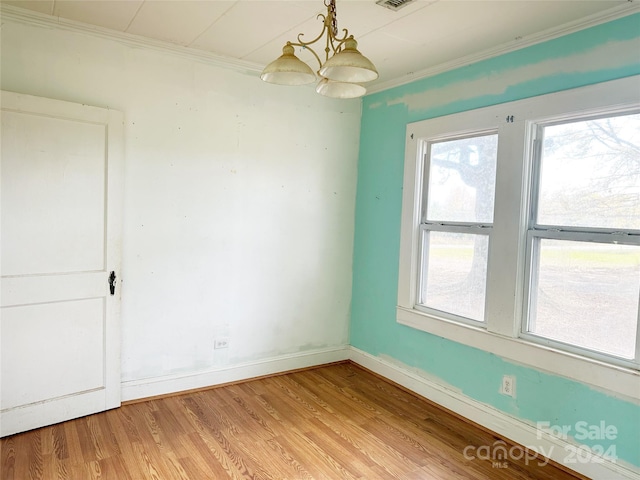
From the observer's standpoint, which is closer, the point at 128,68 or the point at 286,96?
the point at 128,68

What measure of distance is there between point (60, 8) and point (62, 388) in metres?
2.38

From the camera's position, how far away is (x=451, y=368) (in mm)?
3143

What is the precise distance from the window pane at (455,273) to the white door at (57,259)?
7.67 ft

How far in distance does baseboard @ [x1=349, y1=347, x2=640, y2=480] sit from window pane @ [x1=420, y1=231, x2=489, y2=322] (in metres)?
0.61

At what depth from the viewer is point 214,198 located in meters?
3.33

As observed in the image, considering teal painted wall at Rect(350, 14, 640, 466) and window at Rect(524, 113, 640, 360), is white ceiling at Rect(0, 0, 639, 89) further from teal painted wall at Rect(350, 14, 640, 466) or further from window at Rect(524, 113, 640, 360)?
window at Rect(524, 113, 640, 360)

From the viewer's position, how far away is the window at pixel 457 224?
2.98 meters

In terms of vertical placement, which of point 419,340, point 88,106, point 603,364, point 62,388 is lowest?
point 62,388

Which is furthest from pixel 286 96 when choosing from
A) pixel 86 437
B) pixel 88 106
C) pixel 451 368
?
pixel 86 437

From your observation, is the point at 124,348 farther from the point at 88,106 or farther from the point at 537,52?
the point at 537,52

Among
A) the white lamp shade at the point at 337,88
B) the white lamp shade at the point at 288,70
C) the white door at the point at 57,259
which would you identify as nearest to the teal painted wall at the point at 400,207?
the white lamp shade at the point at 337,88

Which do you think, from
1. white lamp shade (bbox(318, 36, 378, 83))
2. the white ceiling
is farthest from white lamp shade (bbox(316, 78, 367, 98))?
the white ceiling

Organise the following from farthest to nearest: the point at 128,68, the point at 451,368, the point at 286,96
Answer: the point at 286,96 → the point at 451,368 → the point at 128,68

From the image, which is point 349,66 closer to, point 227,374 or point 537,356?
point 537,356
